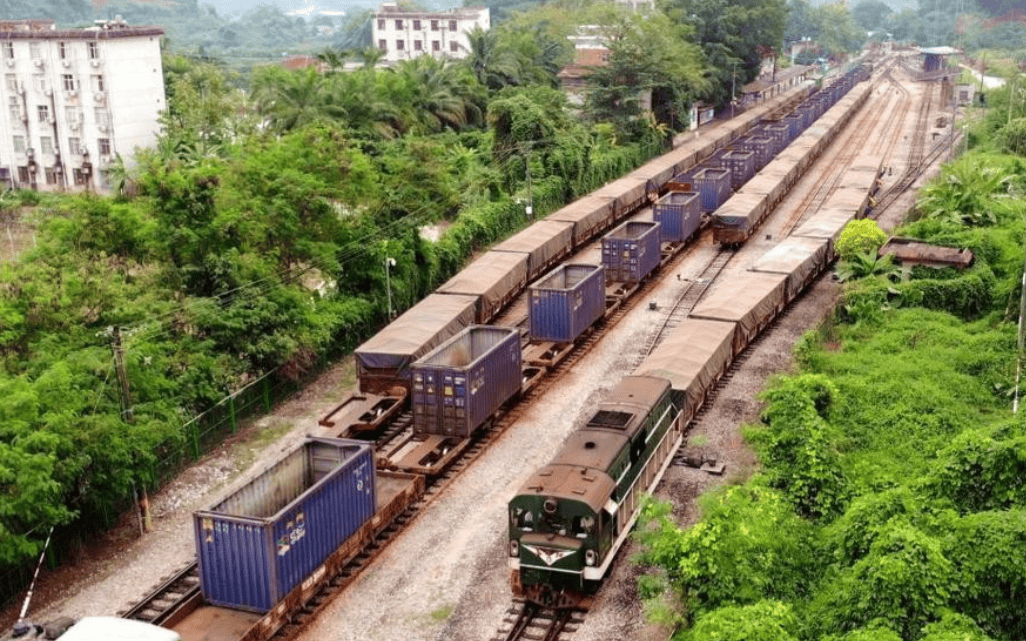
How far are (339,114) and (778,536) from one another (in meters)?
45.3

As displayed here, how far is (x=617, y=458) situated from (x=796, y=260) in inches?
865

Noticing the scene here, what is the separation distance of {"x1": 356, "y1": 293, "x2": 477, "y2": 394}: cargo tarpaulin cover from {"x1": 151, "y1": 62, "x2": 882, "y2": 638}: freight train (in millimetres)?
45

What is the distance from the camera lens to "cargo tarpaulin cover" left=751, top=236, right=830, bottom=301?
41.2 meters

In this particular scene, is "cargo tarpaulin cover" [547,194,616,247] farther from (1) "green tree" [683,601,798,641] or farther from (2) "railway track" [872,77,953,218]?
(1) "green tree" [683,601,798,641]

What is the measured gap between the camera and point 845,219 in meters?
49.9

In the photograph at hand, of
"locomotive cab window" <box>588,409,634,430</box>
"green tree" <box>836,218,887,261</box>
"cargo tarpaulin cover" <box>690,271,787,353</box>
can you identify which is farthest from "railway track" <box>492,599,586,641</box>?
"green tree" <box>836,218,887,261</box>

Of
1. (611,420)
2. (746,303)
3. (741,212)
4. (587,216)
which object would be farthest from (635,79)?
(611,420)

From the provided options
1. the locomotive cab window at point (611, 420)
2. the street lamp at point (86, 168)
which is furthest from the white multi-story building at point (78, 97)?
the locomotive cab window at point (611, 420)

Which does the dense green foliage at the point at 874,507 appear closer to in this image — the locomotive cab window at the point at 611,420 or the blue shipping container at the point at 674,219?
the locomotive cab window at the point at 611,420

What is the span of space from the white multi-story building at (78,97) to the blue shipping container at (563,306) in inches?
1670

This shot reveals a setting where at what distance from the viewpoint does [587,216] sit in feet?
172

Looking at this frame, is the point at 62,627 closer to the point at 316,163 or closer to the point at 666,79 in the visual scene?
the point at 316,163

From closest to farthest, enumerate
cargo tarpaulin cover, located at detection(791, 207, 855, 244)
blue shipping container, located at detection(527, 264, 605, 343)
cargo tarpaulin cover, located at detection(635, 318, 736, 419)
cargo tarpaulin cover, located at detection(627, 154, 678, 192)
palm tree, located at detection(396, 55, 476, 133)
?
cargo tarpaulin cover, located at detection(635, 318, 736, 419) < blue shipping container, located at detection(527, 264, 605, 343) < cargo tarpaulin cover, located at detection(791, 207, 855, 244) < cargo tarpaulin cover, located at detection(627, 154, 678, 192) < palm tree, located at detection(396, 55, 476, 133)

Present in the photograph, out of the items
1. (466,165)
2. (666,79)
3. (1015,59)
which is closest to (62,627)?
(466,165)
